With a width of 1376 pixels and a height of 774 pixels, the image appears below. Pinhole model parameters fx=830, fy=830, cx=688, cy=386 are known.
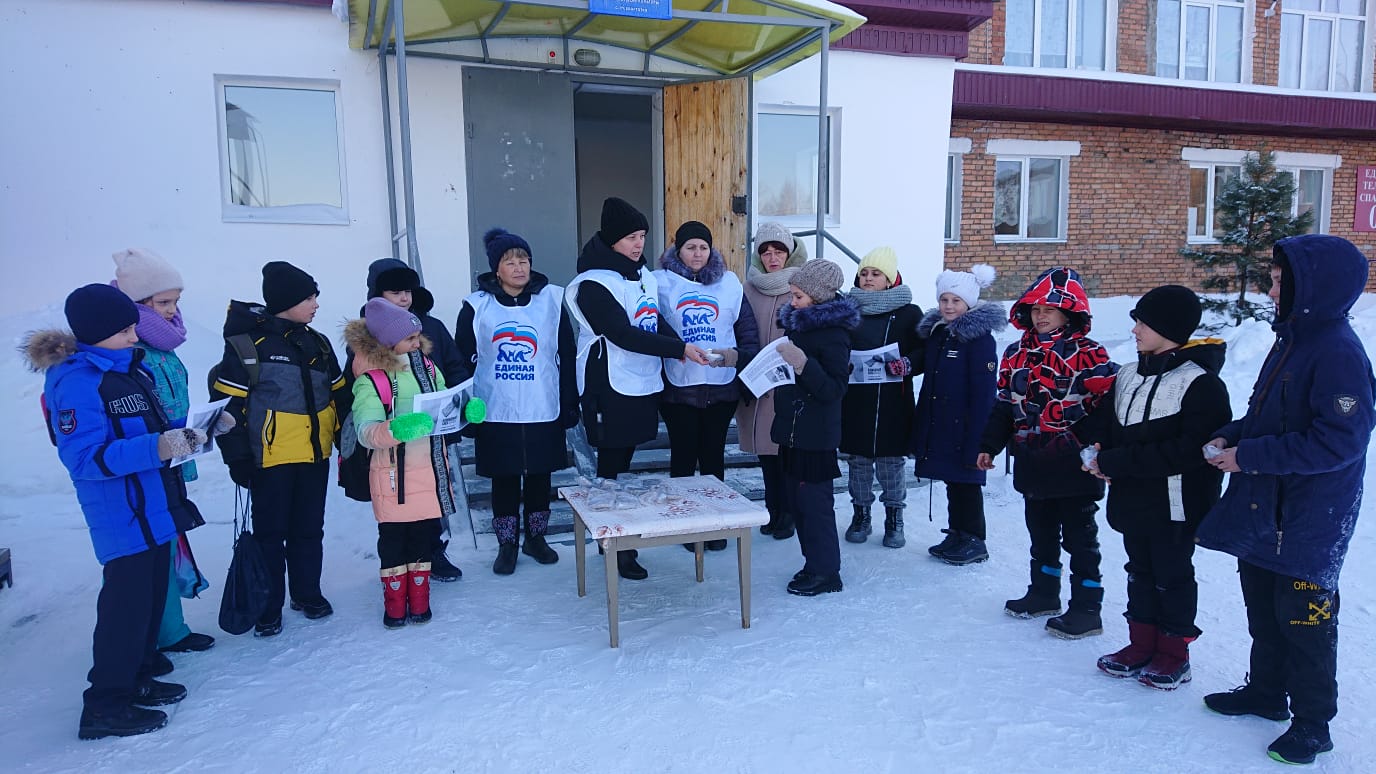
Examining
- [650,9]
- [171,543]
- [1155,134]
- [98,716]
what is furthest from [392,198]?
[1155,134]

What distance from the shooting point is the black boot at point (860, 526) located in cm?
477

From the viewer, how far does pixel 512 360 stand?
161 inches

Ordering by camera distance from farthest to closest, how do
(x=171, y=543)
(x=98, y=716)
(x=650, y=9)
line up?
(x=650, y=9) → (x=171, y=543) → (x=98, y=716)

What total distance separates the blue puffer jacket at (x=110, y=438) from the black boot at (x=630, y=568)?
1.99 metres

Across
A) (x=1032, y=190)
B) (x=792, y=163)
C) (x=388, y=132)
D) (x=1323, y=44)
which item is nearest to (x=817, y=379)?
(x=388, y=132)

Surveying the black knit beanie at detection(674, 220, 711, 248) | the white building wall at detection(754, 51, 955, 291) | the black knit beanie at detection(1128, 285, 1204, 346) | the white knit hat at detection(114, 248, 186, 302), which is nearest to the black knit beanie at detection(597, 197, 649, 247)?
the black knit beanie at detection(674, 220, 711, 248)

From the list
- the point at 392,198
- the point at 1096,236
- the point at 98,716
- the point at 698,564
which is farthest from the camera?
the point at 1096,236

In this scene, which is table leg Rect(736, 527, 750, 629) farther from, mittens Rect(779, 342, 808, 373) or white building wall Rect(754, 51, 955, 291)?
white building wall Rect(754, 51, 955, 291)

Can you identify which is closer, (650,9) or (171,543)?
(171,543)

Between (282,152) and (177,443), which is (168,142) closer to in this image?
(282,152)

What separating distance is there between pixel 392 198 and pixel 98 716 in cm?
415

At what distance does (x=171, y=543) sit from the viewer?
311 centimetres

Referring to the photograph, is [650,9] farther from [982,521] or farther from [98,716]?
[98,716]

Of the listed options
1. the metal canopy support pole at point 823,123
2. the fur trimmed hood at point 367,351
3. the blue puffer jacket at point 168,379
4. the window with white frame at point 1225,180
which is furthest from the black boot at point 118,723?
the window with white frame at point 1225,180
